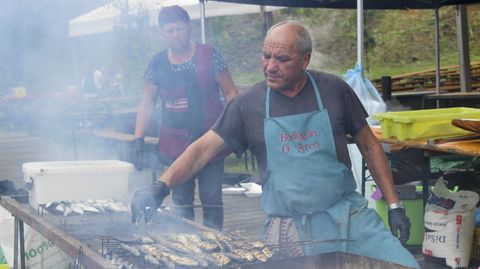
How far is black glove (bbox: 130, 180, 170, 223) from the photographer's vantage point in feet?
10.8

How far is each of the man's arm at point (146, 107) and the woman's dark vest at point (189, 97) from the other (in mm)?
87

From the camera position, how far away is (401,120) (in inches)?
203

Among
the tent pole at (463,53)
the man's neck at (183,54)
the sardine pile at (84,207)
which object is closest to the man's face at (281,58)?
the sardine pile at (84,207)

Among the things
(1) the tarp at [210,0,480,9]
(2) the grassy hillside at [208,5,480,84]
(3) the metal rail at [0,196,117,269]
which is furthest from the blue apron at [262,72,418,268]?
(2) the grassy hillside at [208,5,480,84]

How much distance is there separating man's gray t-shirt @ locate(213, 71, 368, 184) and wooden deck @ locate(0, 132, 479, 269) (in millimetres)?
1828

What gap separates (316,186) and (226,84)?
196 centimetres

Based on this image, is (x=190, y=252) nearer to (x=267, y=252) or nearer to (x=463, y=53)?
(x=267, y=252)

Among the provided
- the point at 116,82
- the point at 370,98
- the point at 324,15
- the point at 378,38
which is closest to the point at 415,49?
the point at 378,38

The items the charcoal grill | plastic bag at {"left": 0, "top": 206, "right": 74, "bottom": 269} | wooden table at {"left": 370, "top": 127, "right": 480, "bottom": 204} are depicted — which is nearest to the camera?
the charcoal grill

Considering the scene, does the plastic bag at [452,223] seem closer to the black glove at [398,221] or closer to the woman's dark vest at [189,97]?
the woman's dark vest at [189,97]

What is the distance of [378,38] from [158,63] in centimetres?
1616

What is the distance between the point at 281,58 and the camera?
3283 millimetres

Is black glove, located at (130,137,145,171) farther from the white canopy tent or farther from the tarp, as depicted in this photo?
the white canopy tent

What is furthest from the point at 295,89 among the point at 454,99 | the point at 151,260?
the point at 454,99
